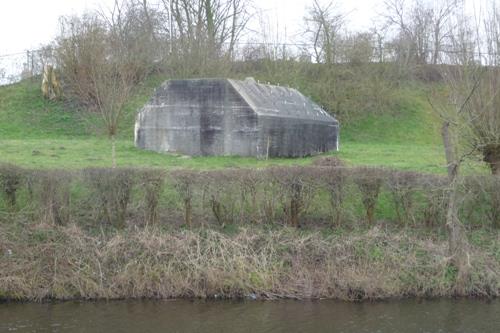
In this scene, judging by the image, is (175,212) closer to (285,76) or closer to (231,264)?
(231,264)

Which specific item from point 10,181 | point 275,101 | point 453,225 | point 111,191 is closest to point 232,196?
point 111,191

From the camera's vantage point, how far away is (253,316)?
11.3 m

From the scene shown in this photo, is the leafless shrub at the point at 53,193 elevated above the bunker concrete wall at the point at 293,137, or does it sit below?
below

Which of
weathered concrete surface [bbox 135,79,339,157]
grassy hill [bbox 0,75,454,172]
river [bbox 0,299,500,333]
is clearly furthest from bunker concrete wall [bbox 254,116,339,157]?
river [bbox 0,299,500,333]

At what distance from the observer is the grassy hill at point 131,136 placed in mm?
21797

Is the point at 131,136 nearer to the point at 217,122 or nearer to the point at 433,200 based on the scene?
the point at 217,122

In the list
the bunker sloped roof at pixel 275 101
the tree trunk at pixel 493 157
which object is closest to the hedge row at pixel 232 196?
the tree trunk at pixel 493 157

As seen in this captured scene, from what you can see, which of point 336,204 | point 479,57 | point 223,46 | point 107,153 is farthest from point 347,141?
point 336,204

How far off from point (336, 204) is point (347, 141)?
21.7 metres

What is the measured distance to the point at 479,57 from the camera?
1681cm

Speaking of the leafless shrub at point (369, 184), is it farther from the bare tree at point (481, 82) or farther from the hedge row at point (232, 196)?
the bare tree at point (481, 82)

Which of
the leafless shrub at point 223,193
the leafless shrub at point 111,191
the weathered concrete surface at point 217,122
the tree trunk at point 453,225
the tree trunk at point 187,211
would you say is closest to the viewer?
the tree trunk at point 453,225

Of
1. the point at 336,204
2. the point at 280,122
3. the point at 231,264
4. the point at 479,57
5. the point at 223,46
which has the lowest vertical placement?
the point at 231,264

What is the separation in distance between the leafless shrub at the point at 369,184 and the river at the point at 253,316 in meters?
2.74
